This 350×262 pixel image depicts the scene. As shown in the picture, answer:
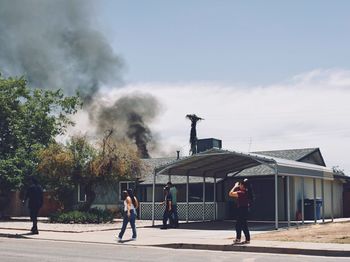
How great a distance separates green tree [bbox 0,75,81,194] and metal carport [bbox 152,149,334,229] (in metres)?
8.80

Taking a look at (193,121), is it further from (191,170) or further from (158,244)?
(158,244)

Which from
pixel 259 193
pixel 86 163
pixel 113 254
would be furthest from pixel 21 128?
pixel 113 254

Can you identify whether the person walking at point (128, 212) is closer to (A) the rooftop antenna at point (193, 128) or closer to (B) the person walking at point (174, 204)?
(B) the person walking at point (174, 204)

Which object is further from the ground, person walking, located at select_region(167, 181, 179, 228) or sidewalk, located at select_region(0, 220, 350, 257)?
person walking, located at select_region(167, 181, 179, 228)

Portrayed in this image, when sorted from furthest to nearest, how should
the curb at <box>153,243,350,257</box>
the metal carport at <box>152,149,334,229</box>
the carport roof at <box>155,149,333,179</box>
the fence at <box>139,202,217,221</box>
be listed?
the fence at <box>139,202,217,221</box>
the carport roof at <box>155,149,333,179</box>
the metal carport at <box>152,149,334,229</box>
the curb at <box>153,243,350,257</box>

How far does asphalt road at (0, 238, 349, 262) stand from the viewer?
42.2ft

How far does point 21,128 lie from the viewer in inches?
1313

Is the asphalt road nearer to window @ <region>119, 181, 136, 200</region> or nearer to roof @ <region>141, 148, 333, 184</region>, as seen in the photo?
roof @ <region>141, 148, 333, 184</region>

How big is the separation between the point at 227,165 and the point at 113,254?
15287mm

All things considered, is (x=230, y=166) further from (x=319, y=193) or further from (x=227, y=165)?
(x=319, y=193)

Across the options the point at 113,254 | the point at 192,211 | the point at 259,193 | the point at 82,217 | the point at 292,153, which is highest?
the point at 292,153

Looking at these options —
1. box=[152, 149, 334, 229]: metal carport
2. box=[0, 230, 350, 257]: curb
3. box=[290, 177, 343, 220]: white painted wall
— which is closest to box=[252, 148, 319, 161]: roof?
box=[290, 177, 343, 220]: white painted wall

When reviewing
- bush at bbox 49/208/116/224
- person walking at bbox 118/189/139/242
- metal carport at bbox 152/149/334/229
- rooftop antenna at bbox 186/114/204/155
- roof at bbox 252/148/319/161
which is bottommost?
bush at bbox 49/208/116/224

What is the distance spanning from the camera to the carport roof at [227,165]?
75.4 feet
